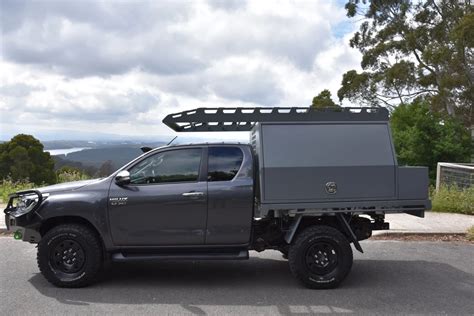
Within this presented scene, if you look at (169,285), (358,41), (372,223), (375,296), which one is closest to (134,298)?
(169,285)

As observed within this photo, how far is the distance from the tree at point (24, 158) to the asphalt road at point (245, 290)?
2295 centimetres

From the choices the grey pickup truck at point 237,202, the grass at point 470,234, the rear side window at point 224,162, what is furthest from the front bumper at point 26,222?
the grass at point 470,234

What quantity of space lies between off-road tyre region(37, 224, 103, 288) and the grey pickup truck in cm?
1

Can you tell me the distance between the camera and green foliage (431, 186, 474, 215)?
11.9 meters

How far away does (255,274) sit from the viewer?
703 centimetres

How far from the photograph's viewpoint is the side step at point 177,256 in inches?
248

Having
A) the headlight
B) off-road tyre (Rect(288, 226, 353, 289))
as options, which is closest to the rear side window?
off-road tyre (Rect(288, 226, 353, 289))

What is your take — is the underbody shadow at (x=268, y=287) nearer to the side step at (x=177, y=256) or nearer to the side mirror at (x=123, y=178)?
the side step at (x=177, y=256)

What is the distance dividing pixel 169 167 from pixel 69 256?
1.64 meters

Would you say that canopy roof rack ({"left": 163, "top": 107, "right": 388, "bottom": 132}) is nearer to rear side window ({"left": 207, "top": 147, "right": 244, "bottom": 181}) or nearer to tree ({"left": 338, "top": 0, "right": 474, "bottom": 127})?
rear side window ({"left": 207, "top": 147, "right": 244, "bottom": 181})

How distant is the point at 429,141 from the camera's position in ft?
66.5

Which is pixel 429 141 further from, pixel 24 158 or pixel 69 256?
pixel 24 158

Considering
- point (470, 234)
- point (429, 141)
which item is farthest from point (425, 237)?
point (429, 141)

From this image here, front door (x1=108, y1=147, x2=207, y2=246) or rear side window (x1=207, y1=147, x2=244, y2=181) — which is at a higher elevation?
rear side window (x1=207, y1=147, x2=244, y2=181)
